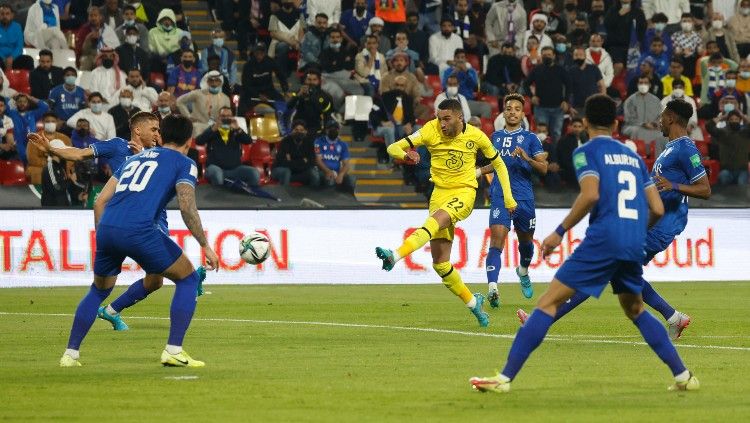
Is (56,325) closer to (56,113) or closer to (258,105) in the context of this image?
(56,113)

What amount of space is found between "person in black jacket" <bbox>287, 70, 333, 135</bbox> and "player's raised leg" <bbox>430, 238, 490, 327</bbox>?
12.9m

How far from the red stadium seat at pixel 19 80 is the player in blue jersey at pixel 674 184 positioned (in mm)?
16938

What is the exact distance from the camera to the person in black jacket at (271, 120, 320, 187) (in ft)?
93.1

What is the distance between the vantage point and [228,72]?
30.7m

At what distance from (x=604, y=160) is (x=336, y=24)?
71.2 feet

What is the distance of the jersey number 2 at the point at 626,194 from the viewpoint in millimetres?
9984

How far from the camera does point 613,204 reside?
9969mm

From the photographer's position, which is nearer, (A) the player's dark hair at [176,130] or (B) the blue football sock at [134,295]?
(A) the player's dark hair at [176,130]

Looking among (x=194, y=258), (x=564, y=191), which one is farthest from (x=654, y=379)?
(x=564, y=191)

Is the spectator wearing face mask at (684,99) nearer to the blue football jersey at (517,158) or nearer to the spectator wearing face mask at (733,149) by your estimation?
the spectator wearing face mask at (733,149)

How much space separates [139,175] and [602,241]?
3.90 metres

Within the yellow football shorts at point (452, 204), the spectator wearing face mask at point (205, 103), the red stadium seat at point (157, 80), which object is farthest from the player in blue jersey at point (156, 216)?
the red stadium seat at point (157, 80)

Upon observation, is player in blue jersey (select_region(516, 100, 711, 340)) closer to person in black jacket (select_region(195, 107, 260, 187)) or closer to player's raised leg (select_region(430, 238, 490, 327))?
player's raised leg (select_region(430, 238, 490, 327))

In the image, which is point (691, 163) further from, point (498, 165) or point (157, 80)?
point (157, 80)
